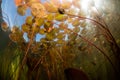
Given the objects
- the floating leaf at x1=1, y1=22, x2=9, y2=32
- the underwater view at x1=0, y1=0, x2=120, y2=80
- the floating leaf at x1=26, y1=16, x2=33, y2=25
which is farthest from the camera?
the floating leaf at x1=1, y1=22, x2=9, y2=32

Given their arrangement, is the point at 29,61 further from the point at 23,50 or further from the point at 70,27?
the point at 70,27

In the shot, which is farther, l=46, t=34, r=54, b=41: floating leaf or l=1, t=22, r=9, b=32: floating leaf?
l=1, t=22, r=9, b=32: floating leaf

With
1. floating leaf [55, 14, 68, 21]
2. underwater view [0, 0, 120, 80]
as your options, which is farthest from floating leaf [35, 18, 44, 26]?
floating leaf [55, 14, 68, 21]

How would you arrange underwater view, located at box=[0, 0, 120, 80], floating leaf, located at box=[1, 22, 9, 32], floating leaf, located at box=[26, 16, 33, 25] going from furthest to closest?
floating leaf, located at box=[1, 22, 9, 32]
floating leaf, located at box=[26, 16, 33, 25]
underwater view, located at box=[0, 0, 120, 80]

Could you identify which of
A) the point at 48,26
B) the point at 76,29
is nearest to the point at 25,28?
the point at 48,26

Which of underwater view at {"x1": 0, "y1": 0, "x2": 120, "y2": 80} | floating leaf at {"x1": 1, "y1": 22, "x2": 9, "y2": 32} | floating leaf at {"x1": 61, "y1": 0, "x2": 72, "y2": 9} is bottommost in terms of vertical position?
underwater view at {"x1": 0, "y1": 0, "x2": 120, "y2": 80}

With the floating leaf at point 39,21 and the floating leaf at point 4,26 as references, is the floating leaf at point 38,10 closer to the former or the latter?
the floating leaf at point 39,21

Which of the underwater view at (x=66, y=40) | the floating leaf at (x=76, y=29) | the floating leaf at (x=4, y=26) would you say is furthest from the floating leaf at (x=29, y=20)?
the floating leaf at (x=76, y=29)

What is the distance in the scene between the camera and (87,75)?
2.28 metres

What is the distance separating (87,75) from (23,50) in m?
0.51

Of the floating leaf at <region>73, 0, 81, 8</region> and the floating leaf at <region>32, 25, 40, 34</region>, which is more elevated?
the floating leaf at <region>73, 0, 81, 8</region>

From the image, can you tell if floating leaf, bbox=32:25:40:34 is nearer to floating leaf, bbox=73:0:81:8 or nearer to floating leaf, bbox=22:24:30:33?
floating leaf, bbox=22:24:30:33

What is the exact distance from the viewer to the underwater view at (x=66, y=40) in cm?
230

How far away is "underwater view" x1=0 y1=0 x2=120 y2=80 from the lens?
7.56 ft
